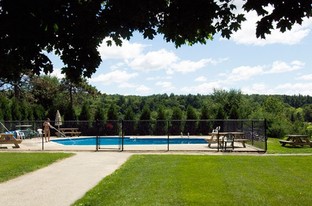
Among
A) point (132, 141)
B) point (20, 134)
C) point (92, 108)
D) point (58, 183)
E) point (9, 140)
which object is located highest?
point (92, 108)

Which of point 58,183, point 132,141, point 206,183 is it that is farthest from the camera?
point 132,141

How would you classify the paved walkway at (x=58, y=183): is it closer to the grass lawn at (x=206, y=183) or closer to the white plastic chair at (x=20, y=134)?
the grass lawn at (x=206, y=183)

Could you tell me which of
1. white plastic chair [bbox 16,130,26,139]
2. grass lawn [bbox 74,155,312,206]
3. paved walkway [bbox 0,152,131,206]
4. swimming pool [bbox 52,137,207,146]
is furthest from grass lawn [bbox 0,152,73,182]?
swimming pool [bbox 52,137,207,146]

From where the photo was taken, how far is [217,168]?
1270 centimetres

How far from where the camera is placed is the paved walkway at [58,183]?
8367 millimetres

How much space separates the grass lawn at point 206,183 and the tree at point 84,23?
3.57 metres

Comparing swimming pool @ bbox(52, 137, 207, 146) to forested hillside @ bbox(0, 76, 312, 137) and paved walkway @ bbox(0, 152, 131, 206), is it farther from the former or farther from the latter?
paved walkway @ bbox(0, 152, 131, 206)

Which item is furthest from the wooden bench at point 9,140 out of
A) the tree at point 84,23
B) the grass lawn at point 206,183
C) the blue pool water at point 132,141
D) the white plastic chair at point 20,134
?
the tree at point 84,23

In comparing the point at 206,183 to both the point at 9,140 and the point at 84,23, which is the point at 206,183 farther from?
the point at 9,140

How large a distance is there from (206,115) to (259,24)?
29354 millimetres

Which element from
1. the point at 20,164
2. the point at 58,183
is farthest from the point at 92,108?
the point at 58,183

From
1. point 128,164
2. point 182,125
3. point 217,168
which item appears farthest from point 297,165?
point 182,125

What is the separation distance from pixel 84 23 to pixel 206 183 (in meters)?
6.01

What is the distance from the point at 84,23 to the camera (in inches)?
213
